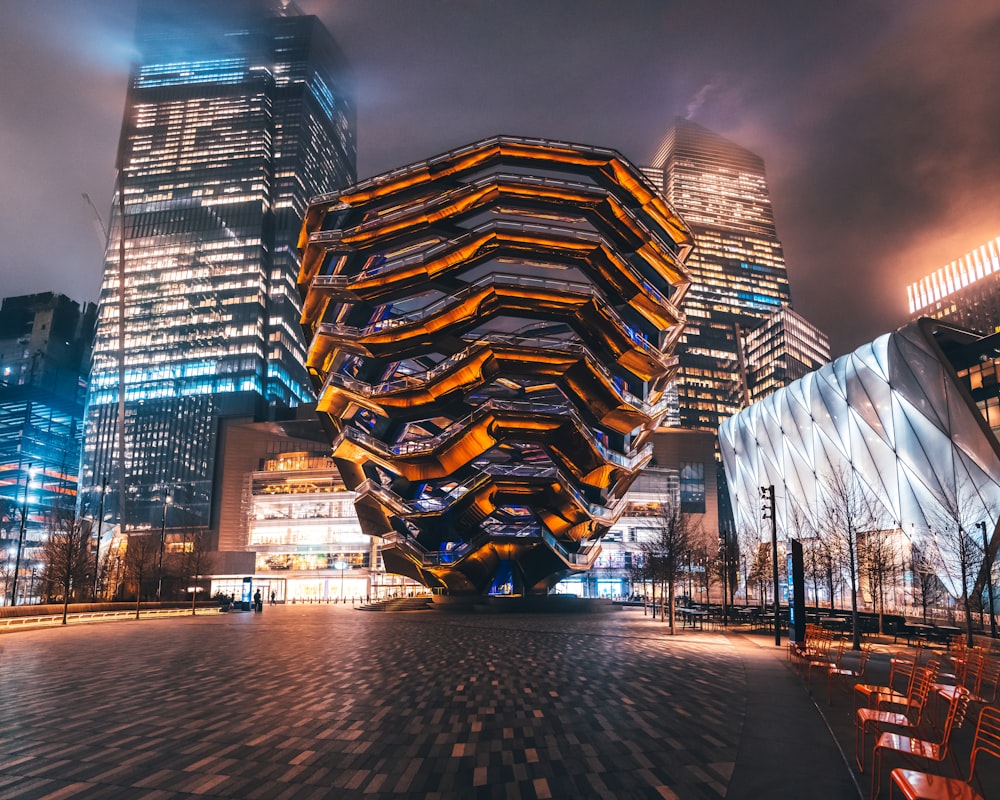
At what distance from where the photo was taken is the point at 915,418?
53.4 m

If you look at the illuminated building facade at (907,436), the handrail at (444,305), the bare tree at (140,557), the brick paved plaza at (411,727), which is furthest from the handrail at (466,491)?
the bare tree at (140,557)

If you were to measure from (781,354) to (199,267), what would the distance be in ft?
500

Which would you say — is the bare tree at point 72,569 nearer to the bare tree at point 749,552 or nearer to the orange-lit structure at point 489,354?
the orange-lit structure at point 489,354

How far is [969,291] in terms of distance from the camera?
16738cm

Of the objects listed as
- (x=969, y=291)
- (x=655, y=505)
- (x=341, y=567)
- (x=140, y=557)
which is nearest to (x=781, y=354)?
(x=969, y=291)

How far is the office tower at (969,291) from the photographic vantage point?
523ft

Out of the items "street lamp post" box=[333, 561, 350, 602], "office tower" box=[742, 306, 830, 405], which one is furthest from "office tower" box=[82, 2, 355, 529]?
"office tower" box=[742, 306, 830, 405]

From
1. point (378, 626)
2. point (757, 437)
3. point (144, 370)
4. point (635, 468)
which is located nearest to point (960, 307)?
point (757, 437)

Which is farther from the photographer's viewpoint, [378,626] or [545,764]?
[378,626]

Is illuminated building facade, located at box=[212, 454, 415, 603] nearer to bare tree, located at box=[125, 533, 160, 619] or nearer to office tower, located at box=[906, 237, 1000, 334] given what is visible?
bare tree, located at box=[125, 533, 160, 619]

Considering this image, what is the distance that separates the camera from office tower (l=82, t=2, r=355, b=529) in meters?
121

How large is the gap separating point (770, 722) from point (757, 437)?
77746 mm

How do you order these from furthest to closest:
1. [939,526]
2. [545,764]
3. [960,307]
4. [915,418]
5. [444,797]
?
[960,307] < [915,418] < [939,526] < [545,764] < [444,797]

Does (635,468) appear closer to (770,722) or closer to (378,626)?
(378,626)
